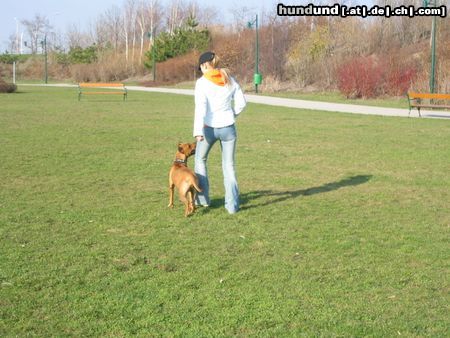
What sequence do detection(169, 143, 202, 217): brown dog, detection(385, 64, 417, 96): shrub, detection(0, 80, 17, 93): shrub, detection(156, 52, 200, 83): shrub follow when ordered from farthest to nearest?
detection(156, 52, 200, 83): shrub → detection(0, 80, 17, 93): shrub → detection(385, 64, 417, 96): shrub → detection(169, 143, 202, 217): brown dog

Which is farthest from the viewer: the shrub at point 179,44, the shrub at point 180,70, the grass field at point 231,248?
the shrub at point 179,44

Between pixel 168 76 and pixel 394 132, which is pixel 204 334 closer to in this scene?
pixel 394 132

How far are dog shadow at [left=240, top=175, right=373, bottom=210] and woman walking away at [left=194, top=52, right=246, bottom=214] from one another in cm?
54

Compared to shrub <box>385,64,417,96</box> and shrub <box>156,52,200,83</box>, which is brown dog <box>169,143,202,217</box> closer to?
shrub <box>385,64,417,96</box>

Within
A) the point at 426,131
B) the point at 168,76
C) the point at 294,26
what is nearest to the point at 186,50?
the point at 168,76

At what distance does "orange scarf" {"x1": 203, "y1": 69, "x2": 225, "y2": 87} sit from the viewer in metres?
6.70

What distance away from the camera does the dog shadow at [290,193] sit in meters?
7.72

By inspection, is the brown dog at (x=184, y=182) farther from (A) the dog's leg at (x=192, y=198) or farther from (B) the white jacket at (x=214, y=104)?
(B) the white jacket at (x=214, y=104)

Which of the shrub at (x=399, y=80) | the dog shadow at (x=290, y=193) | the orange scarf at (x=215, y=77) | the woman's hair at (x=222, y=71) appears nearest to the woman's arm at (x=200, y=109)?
the orange scarf at (x=215, y=77)

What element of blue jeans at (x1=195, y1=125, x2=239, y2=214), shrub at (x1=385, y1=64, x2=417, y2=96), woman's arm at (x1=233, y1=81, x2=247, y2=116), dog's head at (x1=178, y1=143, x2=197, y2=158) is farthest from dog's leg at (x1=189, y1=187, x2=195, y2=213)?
shrub at (x1=385, y1=64, x2=417, y2=96)

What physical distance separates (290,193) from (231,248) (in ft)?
8.84

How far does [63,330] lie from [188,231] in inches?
97.6

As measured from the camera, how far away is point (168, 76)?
180ft

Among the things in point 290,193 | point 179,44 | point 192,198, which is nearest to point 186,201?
point 192,198
